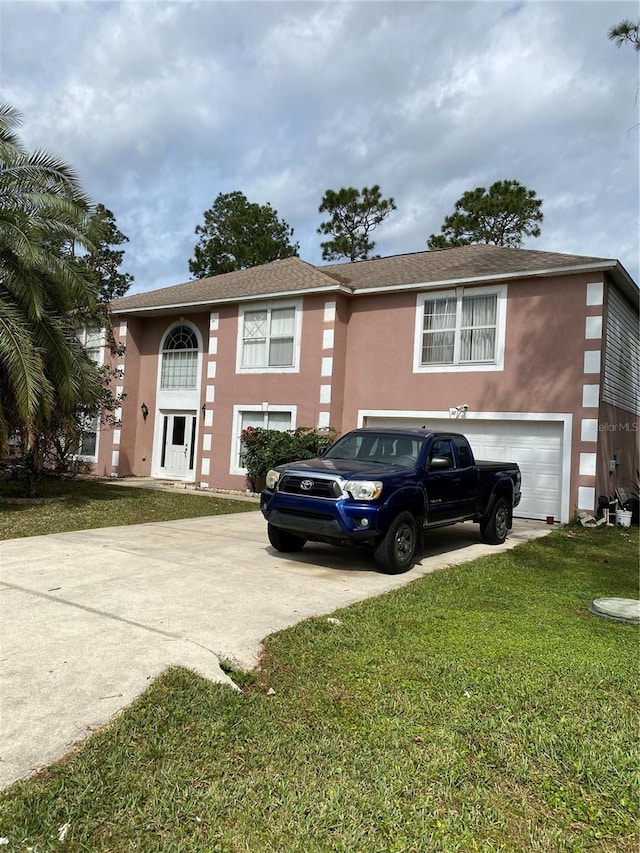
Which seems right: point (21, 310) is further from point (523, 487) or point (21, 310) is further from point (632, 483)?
point (632, 483)

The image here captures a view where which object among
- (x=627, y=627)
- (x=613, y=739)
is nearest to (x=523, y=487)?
(x=627, y=627)

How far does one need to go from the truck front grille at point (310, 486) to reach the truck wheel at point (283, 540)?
0.82m

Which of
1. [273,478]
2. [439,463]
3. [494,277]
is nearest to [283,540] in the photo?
[273,478]

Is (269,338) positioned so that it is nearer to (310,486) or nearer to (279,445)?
(279,445)

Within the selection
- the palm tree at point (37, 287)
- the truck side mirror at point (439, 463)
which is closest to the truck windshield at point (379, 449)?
the truck side mirror at point (439, 463)

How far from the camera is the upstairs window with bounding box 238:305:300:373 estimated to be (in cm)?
1688

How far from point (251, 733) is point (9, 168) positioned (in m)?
12.2

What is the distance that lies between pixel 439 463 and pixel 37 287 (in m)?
8.53

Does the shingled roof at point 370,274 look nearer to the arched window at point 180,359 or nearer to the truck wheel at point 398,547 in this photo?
the arched window at point 180,359

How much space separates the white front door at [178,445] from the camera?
19859 millimetres

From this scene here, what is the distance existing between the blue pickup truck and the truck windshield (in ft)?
0.05

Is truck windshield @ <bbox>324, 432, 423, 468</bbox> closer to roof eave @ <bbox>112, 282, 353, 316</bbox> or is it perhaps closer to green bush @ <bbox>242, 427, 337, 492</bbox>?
green bush @ <bbox>242, 427, 337, 492</bbox>

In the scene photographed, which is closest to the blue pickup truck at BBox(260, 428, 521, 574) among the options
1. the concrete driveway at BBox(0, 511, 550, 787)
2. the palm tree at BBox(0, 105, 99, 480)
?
the concrete driveway at BBox(0, 511, 550, 787)

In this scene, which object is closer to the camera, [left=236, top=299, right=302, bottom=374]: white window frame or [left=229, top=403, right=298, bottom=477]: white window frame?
[left=236, top=299, right=302, bottom=374]: white window frame
